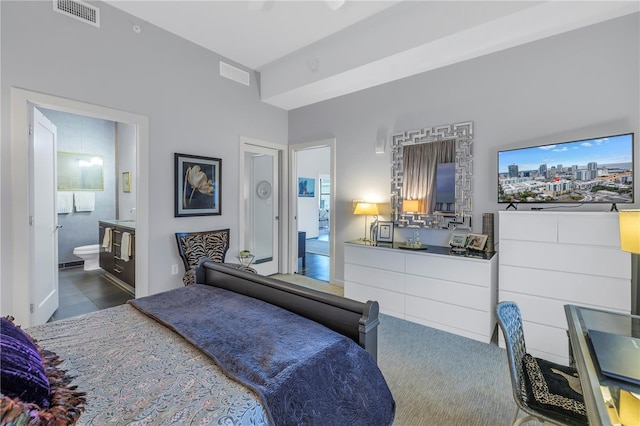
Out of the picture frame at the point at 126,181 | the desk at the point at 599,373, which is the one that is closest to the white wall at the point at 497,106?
the desk at the point at 599,373

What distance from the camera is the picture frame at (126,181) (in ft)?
18.1

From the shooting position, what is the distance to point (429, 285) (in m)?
3.00

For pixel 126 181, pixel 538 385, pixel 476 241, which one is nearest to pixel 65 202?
pixel 126 181

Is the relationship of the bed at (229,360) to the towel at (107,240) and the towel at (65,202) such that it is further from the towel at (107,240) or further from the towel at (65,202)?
the towel at (65,202)

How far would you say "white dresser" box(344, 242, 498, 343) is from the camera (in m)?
2.69

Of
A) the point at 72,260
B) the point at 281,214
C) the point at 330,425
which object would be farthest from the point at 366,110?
the point at 72,260

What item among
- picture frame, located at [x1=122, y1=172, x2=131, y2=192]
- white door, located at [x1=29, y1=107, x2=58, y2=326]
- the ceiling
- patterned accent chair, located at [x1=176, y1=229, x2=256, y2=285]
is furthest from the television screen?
picture frame, located at [x1=122, y1=172, x2=131, y2=192]

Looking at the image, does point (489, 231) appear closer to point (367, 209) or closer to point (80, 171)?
point (367, 209)

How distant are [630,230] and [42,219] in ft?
15.6

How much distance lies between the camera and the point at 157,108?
134 inches

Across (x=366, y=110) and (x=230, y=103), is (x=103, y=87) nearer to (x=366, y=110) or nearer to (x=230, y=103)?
(x=230, y=103)

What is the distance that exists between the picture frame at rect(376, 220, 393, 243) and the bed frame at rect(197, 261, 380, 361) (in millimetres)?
2136

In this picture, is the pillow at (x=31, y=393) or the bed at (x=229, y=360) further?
the bed at (x=229, y=360)

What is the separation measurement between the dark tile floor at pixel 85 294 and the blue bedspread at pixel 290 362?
7.99 ft
